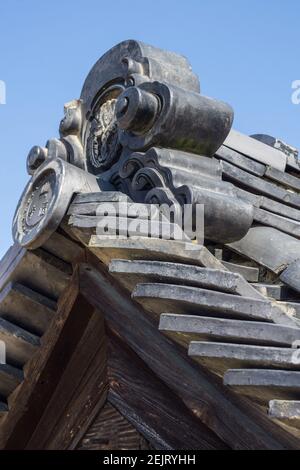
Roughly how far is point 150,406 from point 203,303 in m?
1.13

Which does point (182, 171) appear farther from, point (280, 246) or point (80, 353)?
point (80, 353)

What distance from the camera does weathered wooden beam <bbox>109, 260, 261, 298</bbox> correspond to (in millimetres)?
3527

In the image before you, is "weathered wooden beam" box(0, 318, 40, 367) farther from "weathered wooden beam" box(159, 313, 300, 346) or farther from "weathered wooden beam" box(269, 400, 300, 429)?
"weathered wooden beam" box(269, 400, 300, 429)

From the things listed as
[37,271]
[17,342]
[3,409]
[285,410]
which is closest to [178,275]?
[285,410]

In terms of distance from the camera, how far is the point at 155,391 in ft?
14.7

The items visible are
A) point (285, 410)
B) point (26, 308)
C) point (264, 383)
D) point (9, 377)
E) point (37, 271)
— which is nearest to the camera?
point (285, 410)

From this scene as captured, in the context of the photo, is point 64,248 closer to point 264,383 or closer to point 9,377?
point 9,377

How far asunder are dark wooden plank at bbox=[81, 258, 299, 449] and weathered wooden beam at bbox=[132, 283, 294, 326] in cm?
45

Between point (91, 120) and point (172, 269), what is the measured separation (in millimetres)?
1597

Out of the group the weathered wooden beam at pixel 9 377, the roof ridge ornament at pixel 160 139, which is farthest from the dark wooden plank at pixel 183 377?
the weathered wooden beam at pixel 9 377

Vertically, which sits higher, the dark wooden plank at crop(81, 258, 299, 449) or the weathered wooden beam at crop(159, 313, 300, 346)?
the weathered wooden beam at crop(159, 313, 300, 346)

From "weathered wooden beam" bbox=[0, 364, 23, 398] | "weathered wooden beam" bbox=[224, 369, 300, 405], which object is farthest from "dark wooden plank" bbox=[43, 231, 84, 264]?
"weathered wooden beam" bbox=[224, 369, 300, 405]

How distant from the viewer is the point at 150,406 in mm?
4469

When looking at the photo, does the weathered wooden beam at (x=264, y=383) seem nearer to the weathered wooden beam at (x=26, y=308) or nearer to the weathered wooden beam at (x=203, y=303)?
the weathered wooden beam at (x=203, y=303)
